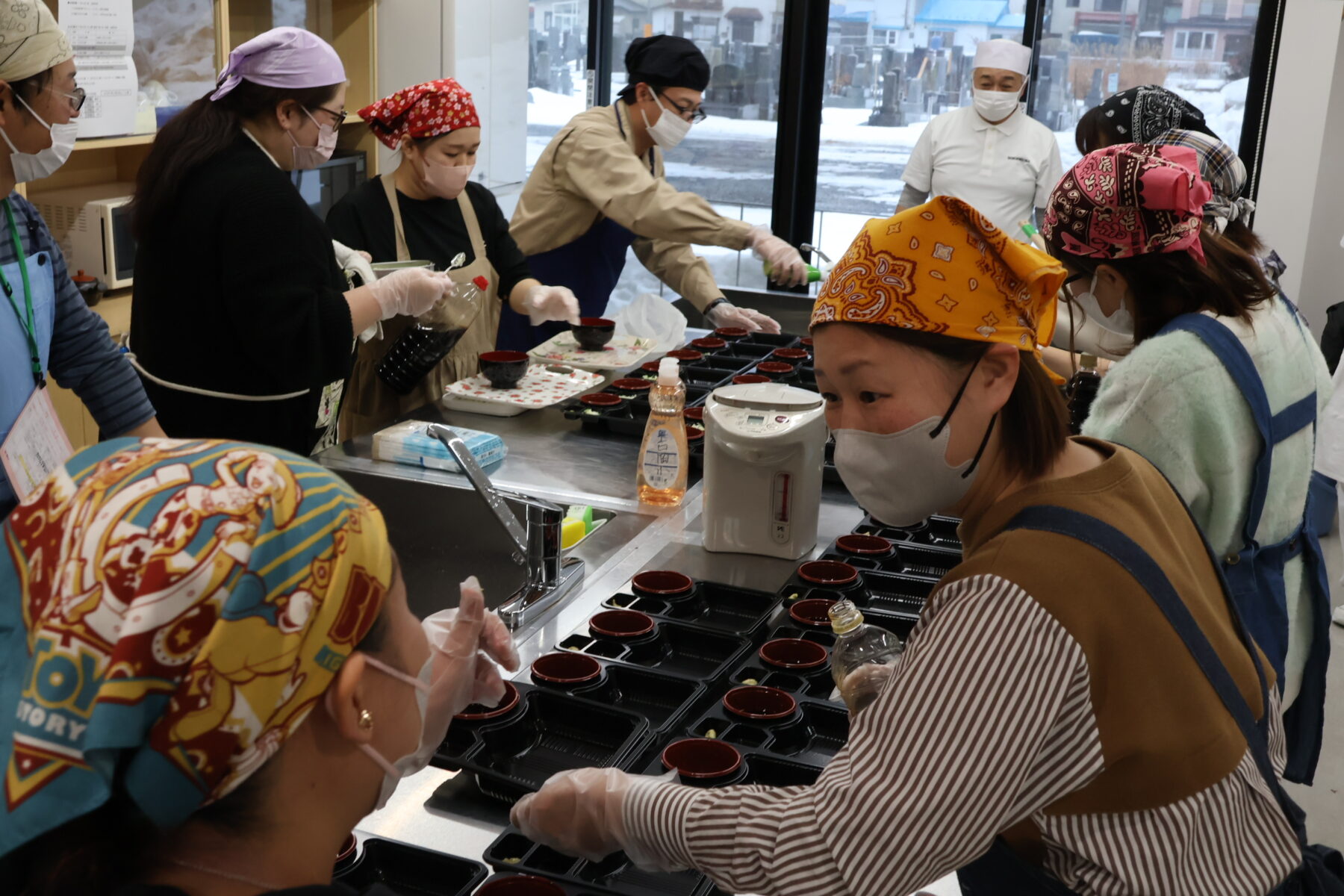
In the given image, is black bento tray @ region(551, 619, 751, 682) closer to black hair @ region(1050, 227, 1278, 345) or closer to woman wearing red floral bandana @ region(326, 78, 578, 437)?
black hair @ region(1050, 227, 1278, 345)

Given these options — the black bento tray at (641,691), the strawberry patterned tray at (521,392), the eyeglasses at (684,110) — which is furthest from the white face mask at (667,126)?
the black bento tray at (641,691)

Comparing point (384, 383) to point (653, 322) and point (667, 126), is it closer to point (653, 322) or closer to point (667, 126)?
point (653, 322)

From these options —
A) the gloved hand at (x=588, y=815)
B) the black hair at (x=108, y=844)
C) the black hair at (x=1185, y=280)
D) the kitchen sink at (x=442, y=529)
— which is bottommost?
the kitchen sink at (x=442, y=529)

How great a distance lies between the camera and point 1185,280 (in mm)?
1725

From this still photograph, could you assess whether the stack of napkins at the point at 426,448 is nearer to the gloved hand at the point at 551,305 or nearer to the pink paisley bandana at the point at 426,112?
the gloved hand at the point at 551,305

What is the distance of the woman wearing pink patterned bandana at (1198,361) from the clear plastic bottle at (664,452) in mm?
759

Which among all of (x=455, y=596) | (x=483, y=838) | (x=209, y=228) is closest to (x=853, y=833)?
(x=483, y=838)

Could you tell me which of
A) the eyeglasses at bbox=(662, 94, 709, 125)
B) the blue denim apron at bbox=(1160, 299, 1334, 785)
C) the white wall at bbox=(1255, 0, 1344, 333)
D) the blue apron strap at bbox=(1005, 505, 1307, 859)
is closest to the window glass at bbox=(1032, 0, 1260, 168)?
the white wall at bbox=(1255, 0, 1344, 333)

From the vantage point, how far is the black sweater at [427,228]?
122 inches

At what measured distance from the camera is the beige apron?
2.96 meters

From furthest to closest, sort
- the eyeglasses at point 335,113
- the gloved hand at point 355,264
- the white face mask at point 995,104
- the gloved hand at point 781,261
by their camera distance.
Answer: the white face mask at point 995,104
the gloved hand at point 781,261
the gloved hand at point 355,264
the eyeglasses at point 335,113

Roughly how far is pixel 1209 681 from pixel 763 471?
108cm

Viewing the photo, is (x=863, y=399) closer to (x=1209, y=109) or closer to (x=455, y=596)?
(x=455, y=596)

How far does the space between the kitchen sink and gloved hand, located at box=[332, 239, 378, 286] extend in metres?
0.47
